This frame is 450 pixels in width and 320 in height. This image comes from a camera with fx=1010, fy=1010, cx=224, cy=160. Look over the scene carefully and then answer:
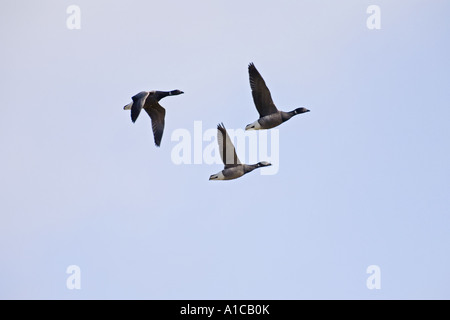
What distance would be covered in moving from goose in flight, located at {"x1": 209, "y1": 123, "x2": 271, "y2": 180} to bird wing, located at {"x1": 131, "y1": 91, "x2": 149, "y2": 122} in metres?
1.26

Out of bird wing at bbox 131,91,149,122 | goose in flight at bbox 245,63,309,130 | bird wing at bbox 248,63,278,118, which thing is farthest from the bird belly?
bird wing at bbox 131,91,149,122

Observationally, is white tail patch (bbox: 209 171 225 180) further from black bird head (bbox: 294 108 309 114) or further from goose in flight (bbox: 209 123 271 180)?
black bird head (bbox: 294 108 309 114)

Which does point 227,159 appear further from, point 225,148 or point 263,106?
point 263,106

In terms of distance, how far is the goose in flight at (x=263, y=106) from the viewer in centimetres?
1564

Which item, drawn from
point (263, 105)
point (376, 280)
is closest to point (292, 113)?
point (263, 105)

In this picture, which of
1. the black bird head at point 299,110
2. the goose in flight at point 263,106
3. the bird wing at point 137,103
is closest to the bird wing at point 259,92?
the goose in flight at point 263,106

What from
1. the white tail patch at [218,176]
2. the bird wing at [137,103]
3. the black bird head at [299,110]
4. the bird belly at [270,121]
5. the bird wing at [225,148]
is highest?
the bird wing at [137,103]

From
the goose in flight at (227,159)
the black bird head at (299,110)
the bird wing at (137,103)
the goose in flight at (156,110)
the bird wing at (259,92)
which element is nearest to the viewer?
the bird wing at (137,103)

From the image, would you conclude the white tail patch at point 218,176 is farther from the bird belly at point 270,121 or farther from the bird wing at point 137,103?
the bird wing at point 137,103

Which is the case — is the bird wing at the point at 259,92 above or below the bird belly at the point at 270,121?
above

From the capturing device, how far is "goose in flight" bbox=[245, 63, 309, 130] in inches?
616
